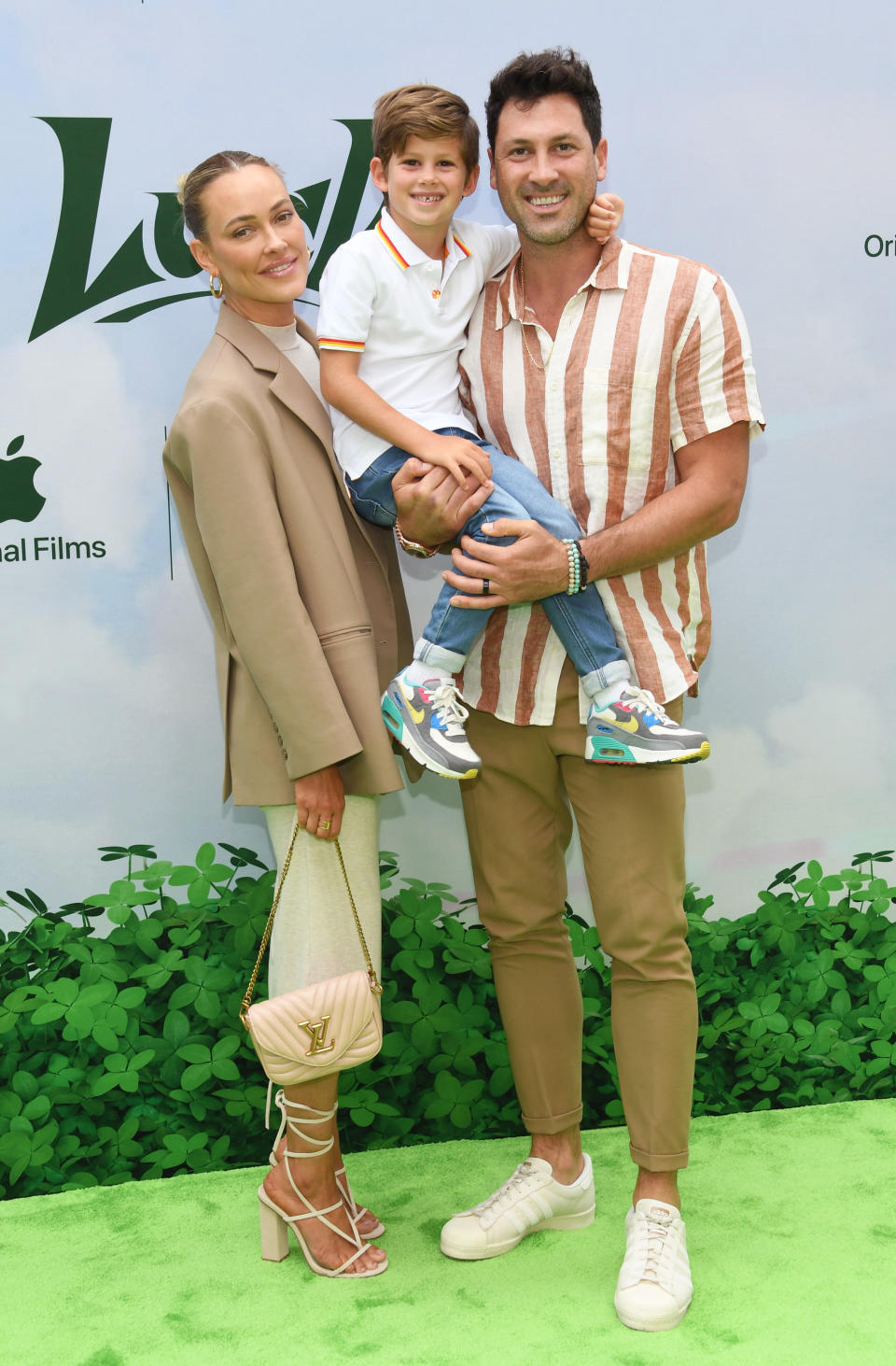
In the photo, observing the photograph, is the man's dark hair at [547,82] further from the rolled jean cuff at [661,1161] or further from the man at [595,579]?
the rolled jean cuff at [661,1161]

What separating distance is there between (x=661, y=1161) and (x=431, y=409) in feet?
4.85

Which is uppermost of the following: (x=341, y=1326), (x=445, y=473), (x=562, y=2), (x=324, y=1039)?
(x=562, y=2)

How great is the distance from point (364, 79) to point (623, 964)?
209 cm

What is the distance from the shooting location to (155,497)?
296 centimetres

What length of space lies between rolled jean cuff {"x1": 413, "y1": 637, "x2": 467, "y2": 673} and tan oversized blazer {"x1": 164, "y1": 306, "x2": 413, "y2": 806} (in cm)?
10

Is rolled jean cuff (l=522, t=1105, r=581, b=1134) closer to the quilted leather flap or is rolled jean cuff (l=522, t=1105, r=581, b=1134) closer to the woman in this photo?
the woman

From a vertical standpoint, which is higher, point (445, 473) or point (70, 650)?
point (445, 473)

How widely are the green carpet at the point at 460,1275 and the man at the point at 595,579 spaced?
10 cm

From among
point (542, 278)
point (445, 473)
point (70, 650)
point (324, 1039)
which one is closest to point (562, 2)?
point (542, 278)

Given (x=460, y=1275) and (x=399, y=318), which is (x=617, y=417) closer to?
(x=399, y=318)

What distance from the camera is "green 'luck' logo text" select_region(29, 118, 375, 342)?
2807mm

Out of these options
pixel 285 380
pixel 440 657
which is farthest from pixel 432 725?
pixel 285 380

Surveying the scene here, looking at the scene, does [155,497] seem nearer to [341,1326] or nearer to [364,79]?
[364,79]

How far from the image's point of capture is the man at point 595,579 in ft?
7.24
